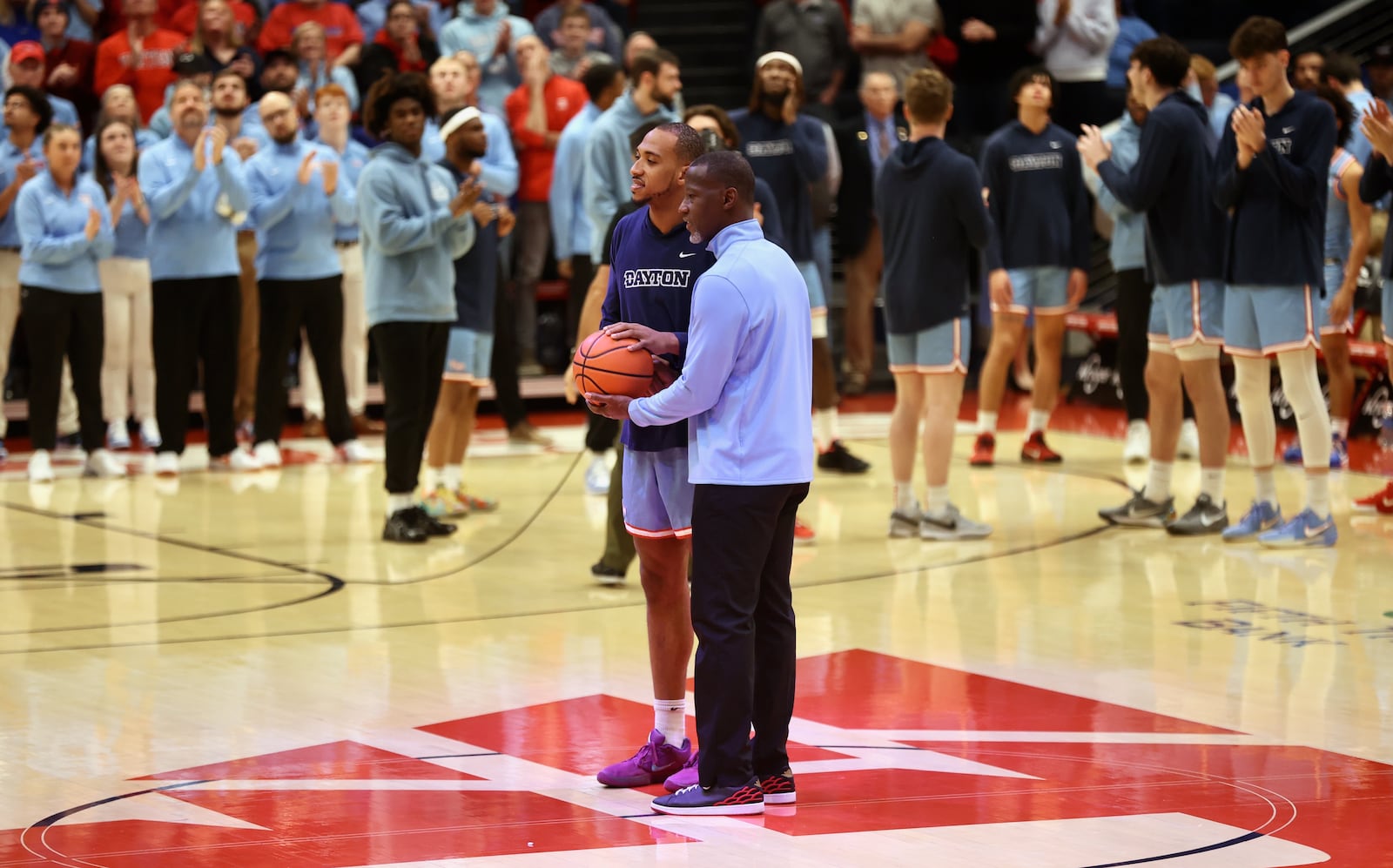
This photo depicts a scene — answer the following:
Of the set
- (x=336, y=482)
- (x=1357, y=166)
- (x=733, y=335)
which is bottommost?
(x=336, y=482)

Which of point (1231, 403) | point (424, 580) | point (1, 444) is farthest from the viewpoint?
point (1231, 403)

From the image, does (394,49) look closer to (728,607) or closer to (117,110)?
(117,110)

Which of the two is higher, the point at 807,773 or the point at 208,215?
the point at 208,215

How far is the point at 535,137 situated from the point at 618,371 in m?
8.58

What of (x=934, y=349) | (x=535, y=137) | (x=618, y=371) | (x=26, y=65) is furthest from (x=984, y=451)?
(x=618, y=371)

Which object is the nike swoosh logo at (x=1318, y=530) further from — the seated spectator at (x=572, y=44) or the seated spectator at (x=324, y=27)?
the seated spectator at (x=324, y=27)

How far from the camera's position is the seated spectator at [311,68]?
12242 mm

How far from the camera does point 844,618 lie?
264 inches

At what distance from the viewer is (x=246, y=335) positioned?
456 inches

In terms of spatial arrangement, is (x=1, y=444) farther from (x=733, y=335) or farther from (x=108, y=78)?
(x=733, y=335)

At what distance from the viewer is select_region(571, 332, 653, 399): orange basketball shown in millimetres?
4434

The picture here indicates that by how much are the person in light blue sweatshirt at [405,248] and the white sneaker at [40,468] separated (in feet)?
9.18

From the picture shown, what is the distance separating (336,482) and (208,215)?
1.65m

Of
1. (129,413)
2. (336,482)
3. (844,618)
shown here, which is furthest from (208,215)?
(844,618)
